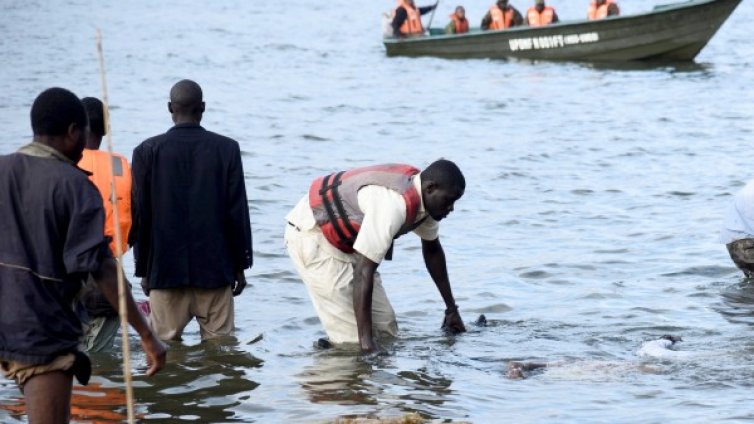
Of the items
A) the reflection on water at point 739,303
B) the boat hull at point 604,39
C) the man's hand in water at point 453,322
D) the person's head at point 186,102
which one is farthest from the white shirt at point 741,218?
the boat hull at point 604,39

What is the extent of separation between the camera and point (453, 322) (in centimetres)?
829

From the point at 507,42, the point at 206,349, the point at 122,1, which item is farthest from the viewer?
the point at 122,1

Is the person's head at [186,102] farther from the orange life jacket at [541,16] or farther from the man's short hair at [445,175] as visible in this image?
the orange life jacket at [541,16]

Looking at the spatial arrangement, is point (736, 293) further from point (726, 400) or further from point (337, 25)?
point (337, 25)

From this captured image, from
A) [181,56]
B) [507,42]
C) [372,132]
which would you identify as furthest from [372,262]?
[181,56]

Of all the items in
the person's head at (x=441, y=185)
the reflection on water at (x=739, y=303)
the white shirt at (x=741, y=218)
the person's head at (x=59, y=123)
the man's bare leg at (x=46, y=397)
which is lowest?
the reflection on water at (x=739, y=303)

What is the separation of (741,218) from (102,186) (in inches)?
204

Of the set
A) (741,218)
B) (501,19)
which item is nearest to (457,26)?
(501,19)

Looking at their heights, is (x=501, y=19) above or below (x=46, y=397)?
above

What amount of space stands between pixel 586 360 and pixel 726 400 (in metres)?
1.07

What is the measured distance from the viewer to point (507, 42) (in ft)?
96.0

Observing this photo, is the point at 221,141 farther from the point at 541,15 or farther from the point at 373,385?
the point at 541,15

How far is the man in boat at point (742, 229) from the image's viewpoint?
32.1 ft

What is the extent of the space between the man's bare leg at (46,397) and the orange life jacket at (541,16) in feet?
82.7
